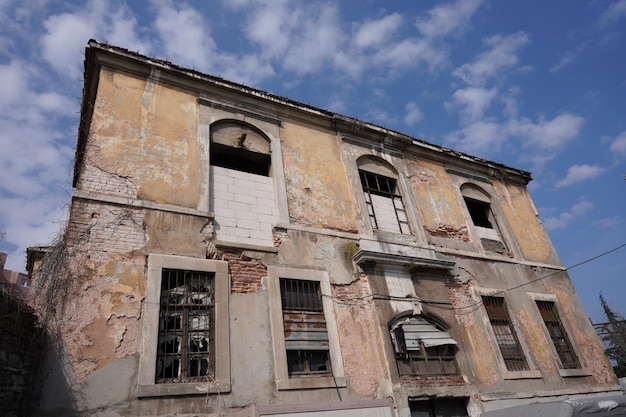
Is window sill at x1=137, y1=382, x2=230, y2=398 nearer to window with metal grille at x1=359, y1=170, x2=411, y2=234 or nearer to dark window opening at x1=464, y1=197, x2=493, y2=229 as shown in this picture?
window with metal grille at x1=359, y1=170, x2=411, y2=234

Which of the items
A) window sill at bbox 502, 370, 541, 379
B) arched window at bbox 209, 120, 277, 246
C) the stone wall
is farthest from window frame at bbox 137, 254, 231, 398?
window sill at bbox 502, 370, 541, 379

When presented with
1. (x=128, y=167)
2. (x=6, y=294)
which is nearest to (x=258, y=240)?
(x=128, y=167)

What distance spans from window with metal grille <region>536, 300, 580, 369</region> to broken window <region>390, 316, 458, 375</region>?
3907 millimetres

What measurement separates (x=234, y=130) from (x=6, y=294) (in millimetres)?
5450

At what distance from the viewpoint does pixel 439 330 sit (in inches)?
348

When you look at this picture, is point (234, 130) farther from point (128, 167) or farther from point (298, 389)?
point (298, 389)

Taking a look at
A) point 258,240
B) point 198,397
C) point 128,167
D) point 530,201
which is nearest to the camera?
point 198,397

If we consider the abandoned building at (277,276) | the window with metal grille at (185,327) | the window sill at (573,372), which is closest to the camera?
the abandoned building at (277,276)

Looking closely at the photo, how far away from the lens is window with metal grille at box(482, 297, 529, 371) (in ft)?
31.6

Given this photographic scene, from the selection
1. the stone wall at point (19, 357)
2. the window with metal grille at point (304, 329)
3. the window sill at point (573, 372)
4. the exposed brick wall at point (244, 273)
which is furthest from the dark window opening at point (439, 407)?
the stone wall at point (19, 357)

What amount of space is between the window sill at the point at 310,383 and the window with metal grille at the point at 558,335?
675cm

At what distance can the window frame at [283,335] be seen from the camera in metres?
6.73

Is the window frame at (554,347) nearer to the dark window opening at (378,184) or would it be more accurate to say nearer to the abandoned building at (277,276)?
the abandoned building at (277,276)

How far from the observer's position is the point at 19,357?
5105 mm
